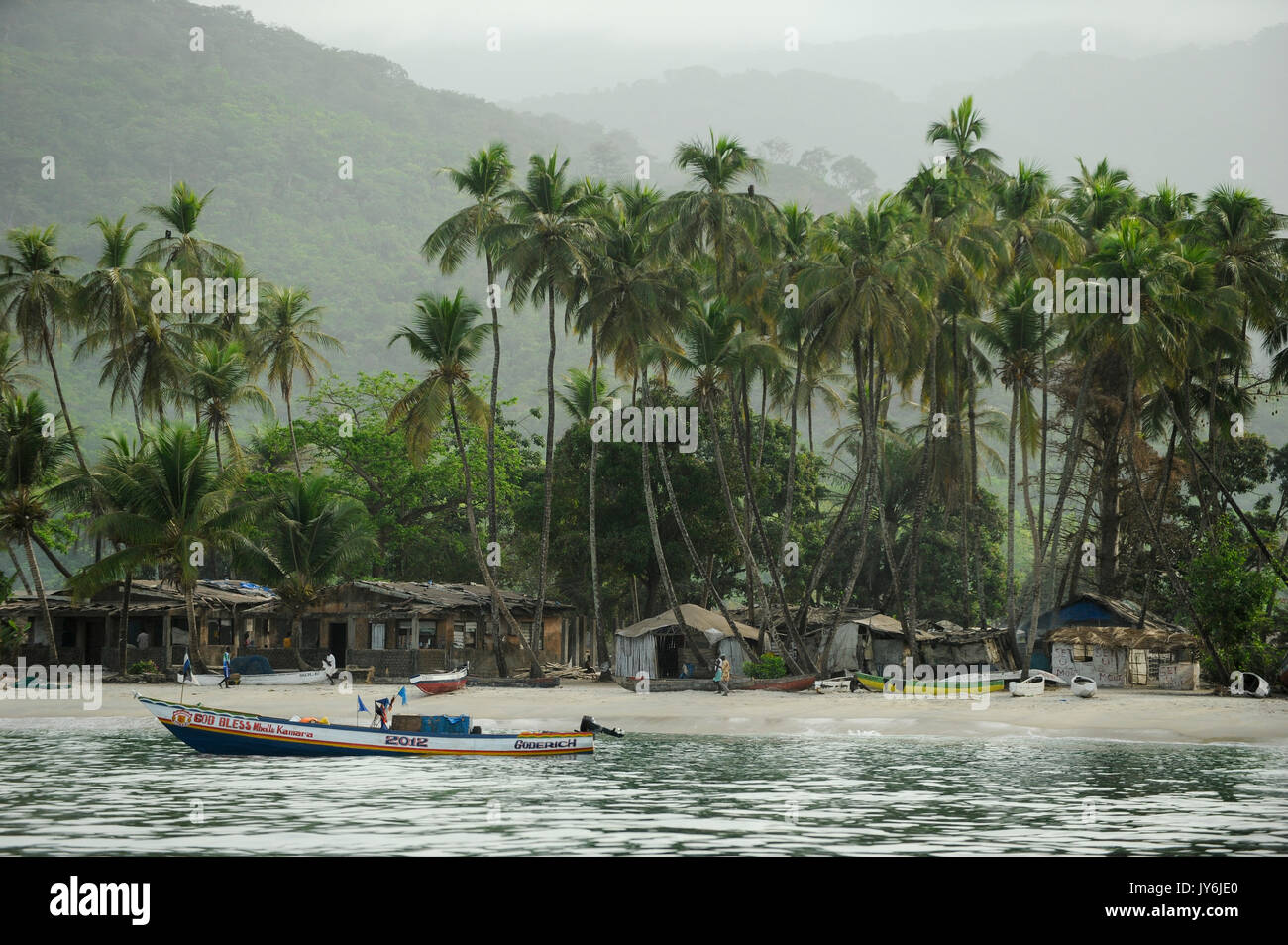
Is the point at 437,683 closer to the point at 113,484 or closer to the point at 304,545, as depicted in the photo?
the point at 304,545

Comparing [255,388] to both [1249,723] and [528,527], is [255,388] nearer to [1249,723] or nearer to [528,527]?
[528,527]

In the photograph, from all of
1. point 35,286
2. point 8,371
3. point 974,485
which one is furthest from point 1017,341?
point 8,371

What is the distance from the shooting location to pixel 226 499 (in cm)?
4253

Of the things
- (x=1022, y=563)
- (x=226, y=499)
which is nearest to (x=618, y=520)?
(x=226, y=499)

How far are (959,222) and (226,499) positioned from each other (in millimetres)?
29340

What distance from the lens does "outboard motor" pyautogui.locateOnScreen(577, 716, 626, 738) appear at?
26.5m

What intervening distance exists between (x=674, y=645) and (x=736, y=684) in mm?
6123

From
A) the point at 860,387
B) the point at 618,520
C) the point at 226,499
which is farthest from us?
the point at 618,520

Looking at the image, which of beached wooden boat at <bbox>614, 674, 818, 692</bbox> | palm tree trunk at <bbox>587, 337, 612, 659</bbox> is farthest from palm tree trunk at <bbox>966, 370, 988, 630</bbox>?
palm tree trunk at <bbox>587, 337, 612, 659</bbox>

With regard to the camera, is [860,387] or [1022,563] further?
[1022,563]

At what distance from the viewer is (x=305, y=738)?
24.8m

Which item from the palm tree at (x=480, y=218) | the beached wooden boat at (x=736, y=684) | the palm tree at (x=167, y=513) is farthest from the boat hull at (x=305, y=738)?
the palm tree at (x=480, y=218)

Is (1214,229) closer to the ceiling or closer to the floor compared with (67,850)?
closer to the ceiling
